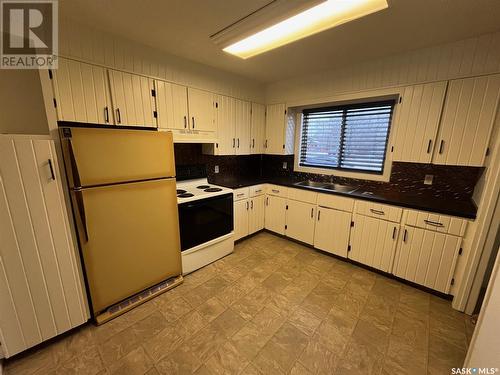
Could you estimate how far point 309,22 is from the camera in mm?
1570

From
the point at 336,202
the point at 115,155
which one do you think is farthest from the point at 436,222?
the point at 115,155

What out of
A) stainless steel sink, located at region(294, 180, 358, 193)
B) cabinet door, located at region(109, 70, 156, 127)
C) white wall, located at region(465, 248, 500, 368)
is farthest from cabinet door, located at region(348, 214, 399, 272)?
cabinet door, located at region(109, 70, 156, 127)

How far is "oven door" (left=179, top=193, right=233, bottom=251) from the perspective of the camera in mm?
2226

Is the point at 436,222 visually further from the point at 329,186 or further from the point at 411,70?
the point at 411,70

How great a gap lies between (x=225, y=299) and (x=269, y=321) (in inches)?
19.0

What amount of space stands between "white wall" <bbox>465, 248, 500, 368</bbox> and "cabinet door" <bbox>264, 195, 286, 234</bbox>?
7.31 ft

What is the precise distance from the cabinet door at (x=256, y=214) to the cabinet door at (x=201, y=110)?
126 centimetres

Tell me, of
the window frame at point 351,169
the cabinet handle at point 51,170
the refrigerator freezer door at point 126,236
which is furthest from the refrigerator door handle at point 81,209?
the window frame at point 351,169

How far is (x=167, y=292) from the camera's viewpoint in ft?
6.84

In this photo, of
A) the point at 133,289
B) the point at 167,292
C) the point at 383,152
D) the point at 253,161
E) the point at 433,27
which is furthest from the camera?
the point at 253,161

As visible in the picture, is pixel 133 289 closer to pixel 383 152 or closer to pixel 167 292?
pixel 167 292

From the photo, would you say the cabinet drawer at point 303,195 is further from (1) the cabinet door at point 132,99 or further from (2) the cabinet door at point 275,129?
(1) the cabinet door at point 132,99

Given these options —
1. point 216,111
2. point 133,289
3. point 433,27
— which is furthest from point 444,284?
point 216,111

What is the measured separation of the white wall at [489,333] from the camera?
0.92 m
